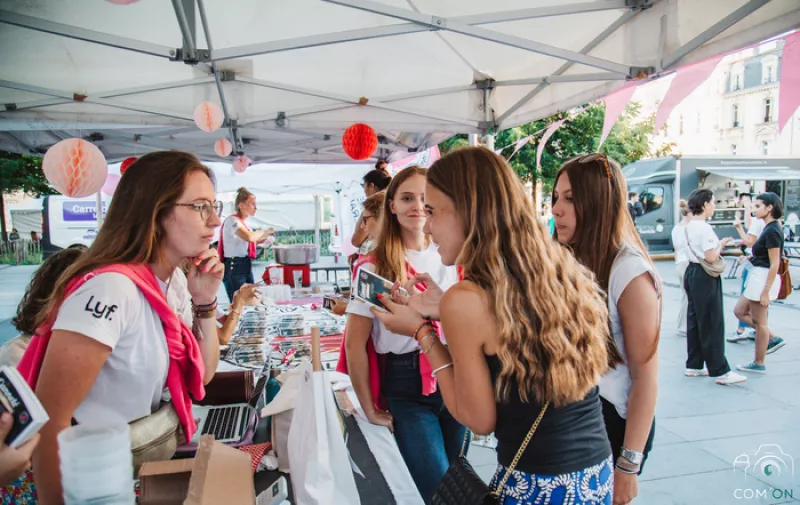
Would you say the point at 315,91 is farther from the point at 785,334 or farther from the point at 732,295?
the point at 732,295

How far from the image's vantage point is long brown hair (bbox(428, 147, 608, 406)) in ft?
3.76

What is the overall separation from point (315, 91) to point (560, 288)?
4.00 m

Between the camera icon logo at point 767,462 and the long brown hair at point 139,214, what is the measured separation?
12.1 ft

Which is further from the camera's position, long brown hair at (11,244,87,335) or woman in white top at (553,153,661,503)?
long brown hair at (11,244,87,335)

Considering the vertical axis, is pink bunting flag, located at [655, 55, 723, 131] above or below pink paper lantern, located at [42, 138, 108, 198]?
above

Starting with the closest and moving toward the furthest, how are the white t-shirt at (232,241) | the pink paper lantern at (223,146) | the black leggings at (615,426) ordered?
the black leggings at (615,426)
the white t-shirt at (232,241)
the pink paper lantern at (223,146)

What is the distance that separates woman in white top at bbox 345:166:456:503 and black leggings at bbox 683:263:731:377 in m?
4.01

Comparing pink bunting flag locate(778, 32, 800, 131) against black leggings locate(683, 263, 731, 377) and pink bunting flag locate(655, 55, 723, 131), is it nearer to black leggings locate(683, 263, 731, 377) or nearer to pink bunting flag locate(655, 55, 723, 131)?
pink bunting flag locate(655, 55, 723, 131)

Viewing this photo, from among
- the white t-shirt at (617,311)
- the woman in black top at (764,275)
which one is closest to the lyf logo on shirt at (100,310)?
the white t-shirt at (617,311)

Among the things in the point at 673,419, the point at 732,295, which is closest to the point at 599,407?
the point at 673,419

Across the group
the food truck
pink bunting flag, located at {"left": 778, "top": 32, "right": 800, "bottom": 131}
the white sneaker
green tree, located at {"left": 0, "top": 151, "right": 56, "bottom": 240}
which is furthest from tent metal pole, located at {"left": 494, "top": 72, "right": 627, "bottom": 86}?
green tree, located at {"left": 0, "top": 151, "right": 56, "bottom": 240}

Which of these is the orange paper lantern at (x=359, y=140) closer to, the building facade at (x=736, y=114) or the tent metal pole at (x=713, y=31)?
the tent metal pole at (x=713, y=31)

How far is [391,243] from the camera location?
2.04 m

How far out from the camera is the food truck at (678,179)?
16.1m
